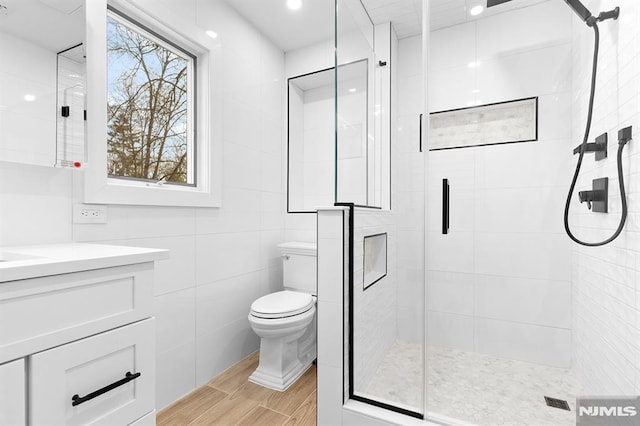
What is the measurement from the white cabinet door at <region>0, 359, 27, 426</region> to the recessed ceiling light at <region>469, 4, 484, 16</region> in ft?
8.64

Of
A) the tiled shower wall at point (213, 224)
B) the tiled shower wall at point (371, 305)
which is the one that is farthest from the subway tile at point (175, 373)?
the tiled shower wall at point (371, 305)

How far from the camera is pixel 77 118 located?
1.32m

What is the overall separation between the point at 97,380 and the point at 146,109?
1482mm

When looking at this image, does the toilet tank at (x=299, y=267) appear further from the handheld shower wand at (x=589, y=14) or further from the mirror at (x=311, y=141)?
the handheld shower wand at (x=589, y=14)

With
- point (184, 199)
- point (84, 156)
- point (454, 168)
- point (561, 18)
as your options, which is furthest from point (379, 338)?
point (561, 18)

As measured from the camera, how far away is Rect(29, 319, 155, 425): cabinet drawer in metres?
0.71

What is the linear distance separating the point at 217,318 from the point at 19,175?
1.30 m

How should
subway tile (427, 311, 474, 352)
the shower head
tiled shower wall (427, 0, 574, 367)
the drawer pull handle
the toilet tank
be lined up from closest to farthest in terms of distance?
the drawer pull handle → the shower head → tiled shower wall (427, 0, 574, 367) → subway tile (427, 311, 474, 352) → the toilet tank

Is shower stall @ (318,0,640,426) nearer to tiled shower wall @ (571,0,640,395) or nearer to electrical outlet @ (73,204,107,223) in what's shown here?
tiled shower wall @ (571,0,640,395)

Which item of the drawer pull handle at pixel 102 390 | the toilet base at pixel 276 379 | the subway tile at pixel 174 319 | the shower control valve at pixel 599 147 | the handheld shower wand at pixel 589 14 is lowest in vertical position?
the toilet base at pixel 276 379

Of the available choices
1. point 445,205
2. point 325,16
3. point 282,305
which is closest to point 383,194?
point 445,205

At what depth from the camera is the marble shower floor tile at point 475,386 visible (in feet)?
4.93

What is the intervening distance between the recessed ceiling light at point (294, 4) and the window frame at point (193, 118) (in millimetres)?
634

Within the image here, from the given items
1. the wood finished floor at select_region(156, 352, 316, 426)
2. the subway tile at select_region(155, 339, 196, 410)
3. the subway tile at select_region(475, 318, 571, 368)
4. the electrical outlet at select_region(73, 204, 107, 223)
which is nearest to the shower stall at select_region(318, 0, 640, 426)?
the subway tile at select_region(475, 318, 571, 368)
